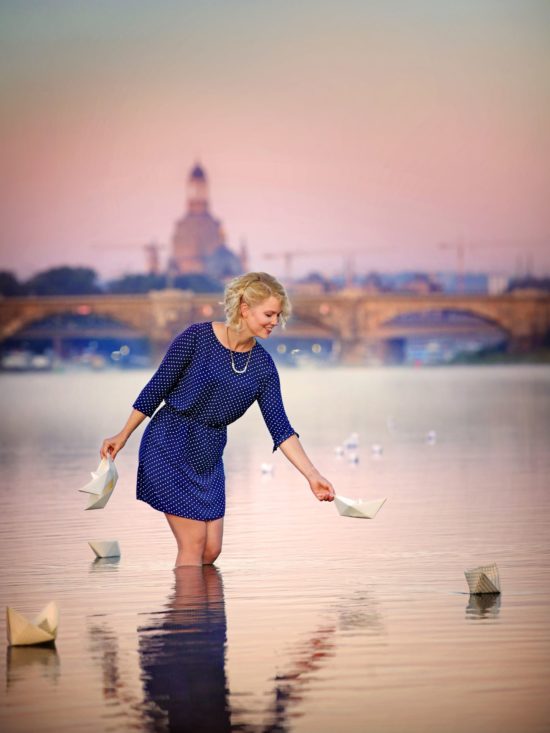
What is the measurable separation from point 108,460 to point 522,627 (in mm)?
1902

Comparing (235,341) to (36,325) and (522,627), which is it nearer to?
(522,627)

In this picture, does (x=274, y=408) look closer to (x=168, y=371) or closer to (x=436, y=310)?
(x=168, y=371)

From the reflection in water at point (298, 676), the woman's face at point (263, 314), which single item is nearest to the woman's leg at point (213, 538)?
the woman's face at point (263, 314)

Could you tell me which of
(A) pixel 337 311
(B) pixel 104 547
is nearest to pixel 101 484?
(B) pixel 104 547

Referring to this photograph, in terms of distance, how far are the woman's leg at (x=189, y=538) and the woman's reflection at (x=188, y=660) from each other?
322 millimetres

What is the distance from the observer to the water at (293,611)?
4391 millimetres

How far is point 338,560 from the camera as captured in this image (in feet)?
25.1

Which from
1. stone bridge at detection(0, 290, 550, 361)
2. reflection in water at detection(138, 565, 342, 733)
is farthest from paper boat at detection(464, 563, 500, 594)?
stone bridge at detection(0, 290, 550, 361)

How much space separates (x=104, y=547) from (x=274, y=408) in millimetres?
1381

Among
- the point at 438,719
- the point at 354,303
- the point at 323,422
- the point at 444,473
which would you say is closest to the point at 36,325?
the point at 354,303

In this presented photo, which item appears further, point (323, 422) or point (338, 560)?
point (323, 422)

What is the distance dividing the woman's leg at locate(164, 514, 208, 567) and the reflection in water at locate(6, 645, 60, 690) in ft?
5.66

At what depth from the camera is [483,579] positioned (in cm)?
626

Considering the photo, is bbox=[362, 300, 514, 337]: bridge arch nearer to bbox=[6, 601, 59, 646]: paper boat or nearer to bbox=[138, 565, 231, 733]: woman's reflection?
bbox=[138, 565, 231, 733]: woman's reflection
